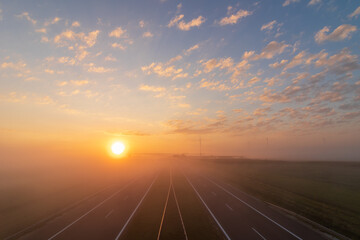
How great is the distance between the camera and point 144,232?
18203mm

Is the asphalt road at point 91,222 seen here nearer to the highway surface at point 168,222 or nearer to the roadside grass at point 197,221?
the highway surface at point 168,222

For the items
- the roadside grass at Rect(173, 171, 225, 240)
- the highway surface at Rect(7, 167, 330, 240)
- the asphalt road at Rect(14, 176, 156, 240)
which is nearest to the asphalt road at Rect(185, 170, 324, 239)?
the highway surface at Rect(7, 167, 330, 240)

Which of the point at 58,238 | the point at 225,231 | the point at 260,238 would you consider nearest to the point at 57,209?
the point at 58,238

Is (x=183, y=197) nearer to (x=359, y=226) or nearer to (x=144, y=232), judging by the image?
(x=144, y=232)

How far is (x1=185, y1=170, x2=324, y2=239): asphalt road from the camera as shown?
1739 cm

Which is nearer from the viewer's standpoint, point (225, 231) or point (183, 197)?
point (225, 231)

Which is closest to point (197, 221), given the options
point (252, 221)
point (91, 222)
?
point (252, 221)

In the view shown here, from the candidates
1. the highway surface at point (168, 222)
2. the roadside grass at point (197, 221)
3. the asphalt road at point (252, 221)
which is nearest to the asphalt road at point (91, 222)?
the highway surface at point (168, 222)

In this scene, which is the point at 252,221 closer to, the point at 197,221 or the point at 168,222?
the point at 197,221

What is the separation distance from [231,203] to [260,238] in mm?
12172

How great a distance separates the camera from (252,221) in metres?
20.8

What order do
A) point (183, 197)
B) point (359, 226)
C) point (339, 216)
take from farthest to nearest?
point (183, 197) < point (339, 216) < point (359, 226)

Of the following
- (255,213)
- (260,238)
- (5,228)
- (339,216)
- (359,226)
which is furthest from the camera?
(255,213)

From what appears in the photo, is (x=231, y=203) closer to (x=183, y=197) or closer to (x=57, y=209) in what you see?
(x=183, y=197)
